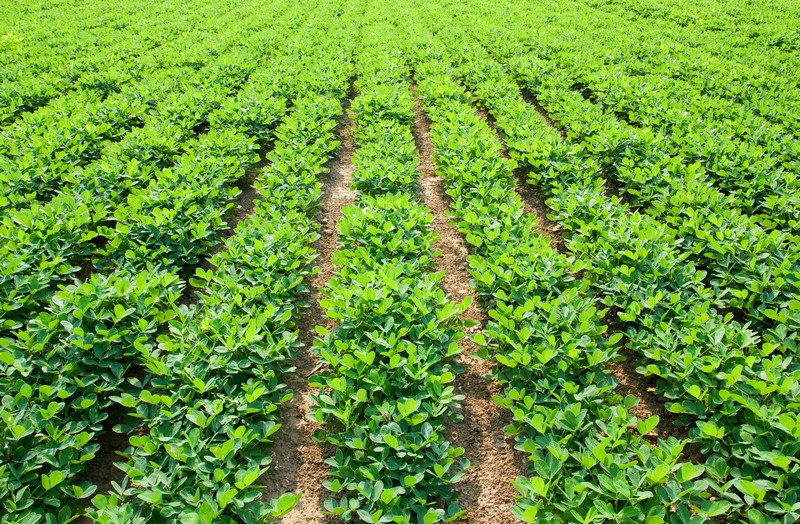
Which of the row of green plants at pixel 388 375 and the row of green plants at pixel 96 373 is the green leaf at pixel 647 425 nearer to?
the row of green plants at pixel 388 375

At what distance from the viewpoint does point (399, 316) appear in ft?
11.4

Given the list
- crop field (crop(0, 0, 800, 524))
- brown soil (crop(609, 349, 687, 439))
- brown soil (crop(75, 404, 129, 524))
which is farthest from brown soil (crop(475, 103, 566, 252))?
brown soil (crop(75, 404, 129, 524))

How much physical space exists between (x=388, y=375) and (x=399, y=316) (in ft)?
1.74

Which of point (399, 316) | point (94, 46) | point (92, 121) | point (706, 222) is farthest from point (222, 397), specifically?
point (94, 46)

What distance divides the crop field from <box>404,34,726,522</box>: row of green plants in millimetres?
20

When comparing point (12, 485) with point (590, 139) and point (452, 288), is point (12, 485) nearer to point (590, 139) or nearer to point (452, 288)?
point (452, 288)

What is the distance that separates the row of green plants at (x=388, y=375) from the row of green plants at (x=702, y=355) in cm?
137

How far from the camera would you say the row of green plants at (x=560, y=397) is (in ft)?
7.50

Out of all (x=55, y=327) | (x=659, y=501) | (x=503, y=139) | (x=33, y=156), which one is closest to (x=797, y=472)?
(x=659, y=501)

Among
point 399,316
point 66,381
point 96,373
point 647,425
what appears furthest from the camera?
point 399,316

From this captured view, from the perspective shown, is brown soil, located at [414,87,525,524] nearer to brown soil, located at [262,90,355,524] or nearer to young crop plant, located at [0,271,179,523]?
brown soil, located at [262,90,355,524]

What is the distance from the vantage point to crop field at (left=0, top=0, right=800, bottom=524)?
2.44m

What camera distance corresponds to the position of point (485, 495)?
2729mm

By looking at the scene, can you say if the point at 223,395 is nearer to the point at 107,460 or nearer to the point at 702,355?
the point at 107,460
